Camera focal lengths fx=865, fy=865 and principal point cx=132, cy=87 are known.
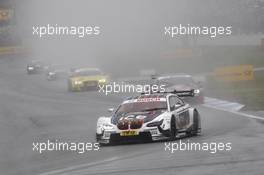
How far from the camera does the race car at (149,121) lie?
62.7 ft

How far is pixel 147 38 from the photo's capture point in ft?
246

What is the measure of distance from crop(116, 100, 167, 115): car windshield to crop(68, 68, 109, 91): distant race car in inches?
816

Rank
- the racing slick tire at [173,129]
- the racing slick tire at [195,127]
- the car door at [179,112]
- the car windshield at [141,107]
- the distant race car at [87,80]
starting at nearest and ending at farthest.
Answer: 1. the racing slick tire at [173,129]
2. the car door at [179,112]
3. the car windshield at [141,107]
4. the racing slick tire at [195,127]
5. the distant race car at [87,80]

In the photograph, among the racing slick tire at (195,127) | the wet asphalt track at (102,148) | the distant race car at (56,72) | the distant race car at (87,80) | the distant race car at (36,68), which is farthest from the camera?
the distant race car at (36,68)

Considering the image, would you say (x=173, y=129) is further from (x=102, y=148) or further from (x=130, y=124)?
(x=102, y=148)

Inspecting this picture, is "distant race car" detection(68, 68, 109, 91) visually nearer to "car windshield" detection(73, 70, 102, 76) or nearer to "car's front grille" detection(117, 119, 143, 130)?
"car windshield" detection(73, 70, 102, 76)

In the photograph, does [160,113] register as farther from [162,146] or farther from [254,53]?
[254,53]

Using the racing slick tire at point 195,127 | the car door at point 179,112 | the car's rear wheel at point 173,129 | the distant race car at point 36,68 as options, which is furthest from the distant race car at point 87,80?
the distant race car at point 36,68

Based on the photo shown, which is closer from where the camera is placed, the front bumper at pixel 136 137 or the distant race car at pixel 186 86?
the front bumper at pixel 136 137

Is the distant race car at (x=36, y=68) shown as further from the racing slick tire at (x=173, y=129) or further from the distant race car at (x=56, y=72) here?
the racing slick tire at (x=173, y=129)

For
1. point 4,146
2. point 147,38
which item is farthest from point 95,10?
point 4,146

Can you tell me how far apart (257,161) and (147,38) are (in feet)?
200

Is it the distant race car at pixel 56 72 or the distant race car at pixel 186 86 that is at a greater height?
the distant race car at pixel 186 86

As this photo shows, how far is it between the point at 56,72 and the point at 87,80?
16.4 m
